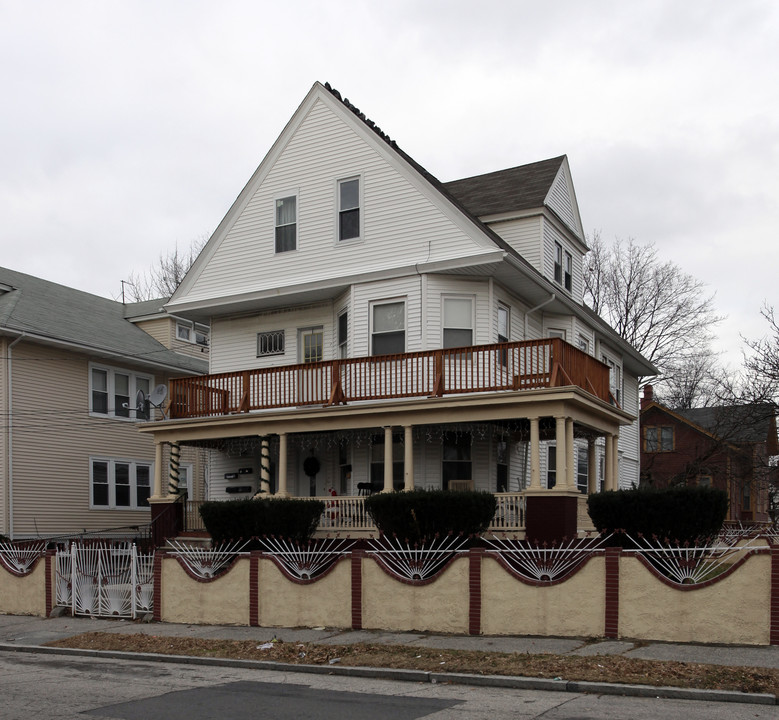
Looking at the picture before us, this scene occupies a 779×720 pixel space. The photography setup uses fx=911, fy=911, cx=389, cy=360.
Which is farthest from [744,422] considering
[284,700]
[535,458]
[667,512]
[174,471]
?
[284,700]

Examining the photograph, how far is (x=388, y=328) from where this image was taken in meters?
21.2

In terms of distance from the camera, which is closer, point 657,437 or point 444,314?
point 444,314

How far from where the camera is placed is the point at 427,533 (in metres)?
16.0

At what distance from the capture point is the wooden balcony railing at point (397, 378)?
18531 mm

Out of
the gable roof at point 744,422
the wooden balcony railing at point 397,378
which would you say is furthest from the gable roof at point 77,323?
the gable roof at point 744,422

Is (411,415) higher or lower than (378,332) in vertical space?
lower

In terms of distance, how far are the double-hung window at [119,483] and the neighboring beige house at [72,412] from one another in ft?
0.11

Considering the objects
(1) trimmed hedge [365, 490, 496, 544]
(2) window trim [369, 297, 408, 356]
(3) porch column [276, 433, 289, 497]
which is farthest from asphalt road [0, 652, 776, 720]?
(2) window trim [369, 297, 408, 356]

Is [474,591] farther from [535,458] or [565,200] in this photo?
[565,200]

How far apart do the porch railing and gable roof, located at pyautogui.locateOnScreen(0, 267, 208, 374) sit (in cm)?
1122

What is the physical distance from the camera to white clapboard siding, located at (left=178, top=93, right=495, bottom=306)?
69.0 feet

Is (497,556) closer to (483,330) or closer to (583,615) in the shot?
(583,615)

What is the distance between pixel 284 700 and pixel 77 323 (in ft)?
73.2

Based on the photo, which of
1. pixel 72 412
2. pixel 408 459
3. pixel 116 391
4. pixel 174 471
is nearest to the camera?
pixel 408 459
